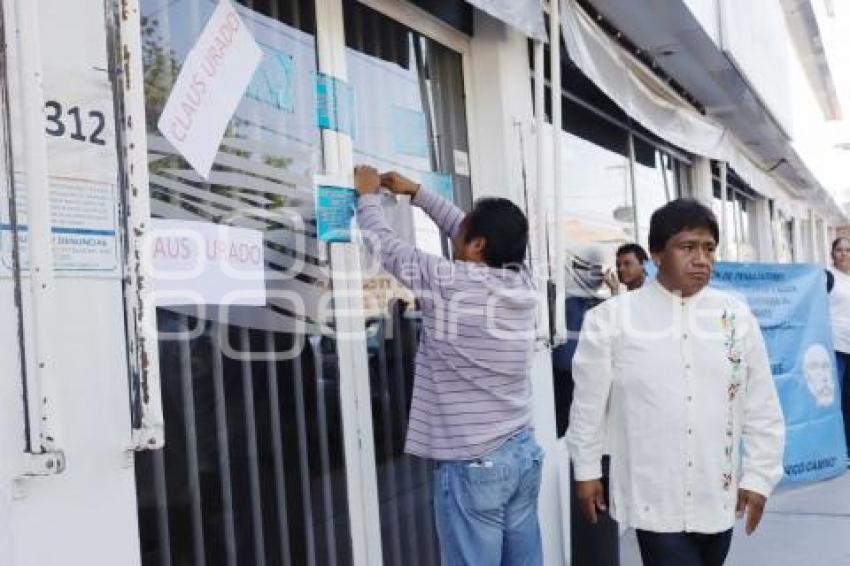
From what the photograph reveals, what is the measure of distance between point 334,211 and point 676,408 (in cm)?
129

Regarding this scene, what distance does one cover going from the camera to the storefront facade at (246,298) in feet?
5.37

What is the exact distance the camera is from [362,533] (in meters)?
2.92

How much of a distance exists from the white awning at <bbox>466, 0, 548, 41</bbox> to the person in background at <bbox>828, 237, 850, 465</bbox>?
403 cm

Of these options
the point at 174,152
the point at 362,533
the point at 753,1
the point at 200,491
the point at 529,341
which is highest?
the point at 753,1

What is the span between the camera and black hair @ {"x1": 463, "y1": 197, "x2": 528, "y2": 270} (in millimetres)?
2621

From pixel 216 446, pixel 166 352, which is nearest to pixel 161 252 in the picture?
pixel 166 352

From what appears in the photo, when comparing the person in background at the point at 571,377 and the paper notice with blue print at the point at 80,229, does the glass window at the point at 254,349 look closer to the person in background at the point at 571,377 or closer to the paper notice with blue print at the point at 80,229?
the paper notice with blue print at the point at 80,229

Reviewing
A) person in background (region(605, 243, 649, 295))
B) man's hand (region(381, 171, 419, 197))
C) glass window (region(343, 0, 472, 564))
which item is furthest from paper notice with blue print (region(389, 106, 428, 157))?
person in background (region(605, 243, 649, 295))

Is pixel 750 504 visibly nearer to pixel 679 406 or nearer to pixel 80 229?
pixel 679 406

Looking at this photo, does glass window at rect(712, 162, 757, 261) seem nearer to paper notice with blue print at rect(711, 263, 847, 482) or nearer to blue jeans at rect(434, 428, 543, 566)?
paper notice with blue print at rect(711, 263, 847, 482)

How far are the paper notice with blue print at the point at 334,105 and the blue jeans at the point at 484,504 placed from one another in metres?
1.22

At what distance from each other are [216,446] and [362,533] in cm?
77

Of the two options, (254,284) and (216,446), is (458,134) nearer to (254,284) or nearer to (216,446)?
(254,284)

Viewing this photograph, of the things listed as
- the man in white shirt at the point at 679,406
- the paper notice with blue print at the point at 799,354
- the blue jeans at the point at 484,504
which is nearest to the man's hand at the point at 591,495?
the man in white shirt at the point at 679,406
